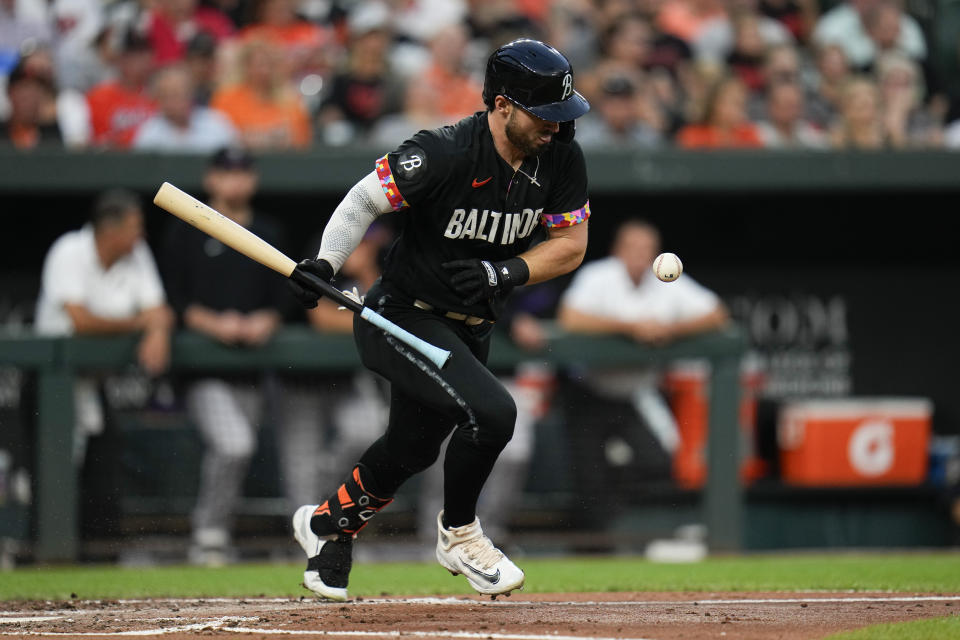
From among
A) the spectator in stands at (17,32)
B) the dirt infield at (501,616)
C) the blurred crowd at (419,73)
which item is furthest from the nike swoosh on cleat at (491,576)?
the spectator in stands at (17,32)

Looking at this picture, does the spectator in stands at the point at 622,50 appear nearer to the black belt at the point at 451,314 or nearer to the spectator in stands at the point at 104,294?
the spectator in stands at the point at 104,294

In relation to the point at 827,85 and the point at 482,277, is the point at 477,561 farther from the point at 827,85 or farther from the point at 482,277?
the point at 827,85

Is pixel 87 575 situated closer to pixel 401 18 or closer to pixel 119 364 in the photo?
pixel 119 364

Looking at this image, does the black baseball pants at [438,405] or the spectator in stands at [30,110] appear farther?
the spectator in stands at [30,110]

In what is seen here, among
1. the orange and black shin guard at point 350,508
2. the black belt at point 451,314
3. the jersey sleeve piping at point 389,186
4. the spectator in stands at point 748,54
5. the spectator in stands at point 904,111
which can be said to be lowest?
the orange and black shin guard at point 350,508

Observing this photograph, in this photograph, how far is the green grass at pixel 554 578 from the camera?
5.61 metres

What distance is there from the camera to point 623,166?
850 centimetres

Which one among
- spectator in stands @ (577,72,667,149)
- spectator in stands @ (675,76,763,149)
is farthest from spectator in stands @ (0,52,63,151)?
spectator in stands @ (675,76,763,149)

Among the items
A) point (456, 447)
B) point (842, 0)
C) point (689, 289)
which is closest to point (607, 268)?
point (689, 289)

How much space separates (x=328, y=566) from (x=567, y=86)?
188 centimetres

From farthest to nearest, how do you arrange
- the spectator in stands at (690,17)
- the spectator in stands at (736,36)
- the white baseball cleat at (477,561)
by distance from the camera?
1. the spectator in stands at (690,17)
2. the spectator in stands at (736,36)
3. the white baseball cleat at (477,561)

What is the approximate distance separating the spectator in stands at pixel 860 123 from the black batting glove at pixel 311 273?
Result: 5.42 m

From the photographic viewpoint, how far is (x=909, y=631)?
4.15 m

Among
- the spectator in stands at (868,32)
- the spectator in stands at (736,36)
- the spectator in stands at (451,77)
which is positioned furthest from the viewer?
the spectator in stands at (868,32)
